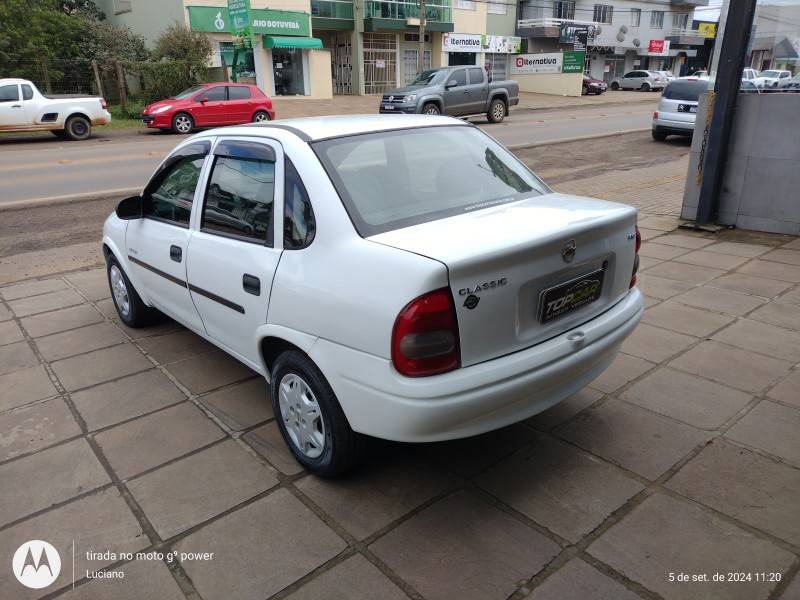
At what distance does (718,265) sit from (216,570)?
18.6 feet

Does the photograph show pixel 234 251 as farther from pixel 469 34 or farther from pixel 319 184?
pixel 469 34

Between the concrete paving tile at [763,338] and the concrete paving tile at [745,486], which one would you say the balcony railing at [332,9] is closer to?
the concrete paving tile at [763,338]

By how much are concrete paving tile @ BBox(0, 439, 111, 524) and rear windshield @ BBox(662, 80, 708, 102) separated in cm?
1625

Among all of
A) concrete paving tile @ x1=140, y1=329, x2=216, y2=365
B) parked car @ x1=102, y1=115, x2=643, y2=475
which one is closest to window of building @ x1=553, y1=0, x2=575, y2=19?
concrete paving tile @ x1=140, y1=329, x2=216, y2=365

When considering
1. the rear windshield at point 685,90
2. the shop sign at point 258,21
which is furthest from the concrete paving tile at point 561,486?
the shop sign at point 258,21

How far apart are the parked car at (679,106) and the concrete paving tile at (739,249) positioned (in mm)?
9957

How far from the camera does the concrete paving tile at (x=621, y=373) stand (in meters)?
3.88

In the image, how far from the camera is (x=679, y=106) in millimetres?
15891

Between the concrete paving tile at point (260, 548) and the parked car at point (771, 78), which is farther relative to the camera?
the parked car at point (771, 78)

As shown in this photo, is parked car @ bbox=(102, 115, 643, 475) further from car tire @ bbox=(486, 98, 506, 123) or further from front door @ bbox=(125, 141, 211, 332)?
car tire @ bbox=(486, 98, 506, 123)

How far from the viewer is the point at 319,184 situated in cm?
288

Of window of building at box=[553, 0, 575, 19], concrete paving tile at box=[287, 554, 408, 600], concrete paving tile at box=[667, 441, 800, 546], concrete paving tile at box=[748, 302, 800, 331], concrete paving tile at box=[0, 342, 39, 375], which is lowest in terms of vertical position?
concrete paving tile at box=[0, 342, 39, 375]

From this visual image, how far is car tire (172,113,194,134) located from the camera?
781 inches

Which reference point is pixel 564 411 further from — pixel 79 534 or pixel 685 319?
pixel 79 534
